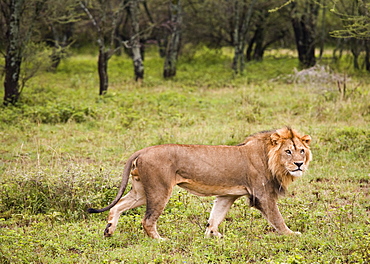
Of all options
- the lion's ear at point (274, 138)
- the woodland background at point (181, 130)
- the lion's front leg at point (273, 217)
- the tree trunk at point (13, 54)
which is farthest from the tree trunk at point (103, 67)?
the lion's front leg at point (273, 217)

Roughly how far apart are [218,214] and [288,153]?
1.07 metres

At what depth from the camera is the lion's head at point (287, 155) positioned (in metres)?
5.67

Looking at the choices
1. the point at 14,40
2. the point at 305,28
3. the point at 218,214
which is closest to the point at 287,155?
the point at 218,214

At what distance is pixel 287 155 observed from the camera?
18.9 ft

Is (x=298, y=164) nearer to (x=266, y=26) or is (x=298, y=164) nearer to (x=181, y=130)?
(x=181, y=130)

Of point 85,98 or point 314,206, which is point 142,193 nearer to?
point 314,206

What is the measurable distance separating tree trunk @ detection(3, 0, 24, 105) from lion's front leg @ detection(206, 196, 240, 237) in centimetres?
1051

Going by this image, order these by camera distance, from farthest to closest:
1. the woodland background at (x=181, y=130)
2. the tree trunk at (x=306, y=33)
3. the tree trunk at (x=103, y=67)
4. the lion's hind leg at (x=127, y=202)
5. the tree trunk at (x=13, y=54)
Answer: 1. the tree trunk at (x=306, y=33)
2. the tree trunk at (x=103, y=67)
3. the tree trunk at (x=13, y=54)
4. the lion's hind leg at (x=127, y=202)
5. the woodland background at (x=181, y=130)

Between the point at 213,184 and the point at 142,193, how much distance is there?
798 millimetres

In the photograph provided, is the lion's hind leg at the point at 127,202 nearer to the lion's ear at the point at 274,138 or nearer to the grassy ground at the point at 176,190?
the grassy ground at the point at 176,190

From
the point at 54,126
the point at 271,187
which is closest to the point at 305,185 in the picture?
the point at 271,187

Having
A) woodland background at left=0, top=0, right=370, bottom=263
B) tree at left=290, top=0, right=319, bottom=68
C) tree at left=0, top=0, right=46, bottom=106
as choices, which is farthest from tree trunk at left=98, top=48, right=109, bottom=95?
tree at left=290, top=0, right=319, bottom=68

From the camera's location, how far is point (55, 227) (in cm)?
611

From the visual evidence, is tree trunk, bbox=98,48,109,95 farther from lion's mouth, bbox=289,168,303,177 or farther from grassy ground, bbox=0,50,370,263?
lion's mouth, bbox=289,168,303,177
